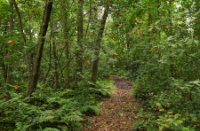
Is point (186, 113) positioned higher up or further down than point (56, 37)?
further down

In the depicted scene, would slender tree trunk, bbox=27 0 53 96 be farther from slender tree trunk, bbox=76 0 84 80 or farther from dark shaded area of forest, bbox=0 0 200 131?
slender tree trunk, bbox=76 0 84 80

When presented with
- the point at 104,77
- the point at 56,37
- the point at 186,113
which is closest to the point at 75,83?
the point at 56,37

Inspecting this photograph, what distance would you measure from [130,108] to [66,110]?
3527mm

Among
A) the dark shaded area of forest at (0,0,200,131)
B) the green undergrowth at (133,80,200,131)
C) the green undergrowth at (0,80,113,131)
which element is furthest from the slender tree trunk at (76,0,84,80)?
the green undergrowth at (133,80,200,131)

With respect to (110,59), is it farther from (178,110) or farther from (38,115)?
(38,115)

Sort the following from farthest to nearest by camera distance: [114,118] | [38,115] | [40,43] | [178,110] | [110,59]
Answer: [110,59]
[114,118]
[40,43]
[38,115]
[178,110]

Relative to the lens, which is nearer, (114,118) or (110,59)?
(114,118)

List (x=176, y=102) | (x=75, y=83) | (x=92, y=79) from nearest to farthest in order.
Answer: (x=176, y=102) → (x=75, y=83) → (x=92, y=79)

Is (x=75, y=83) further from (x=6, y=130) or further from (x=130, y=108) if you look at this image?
(x=6, y=130)

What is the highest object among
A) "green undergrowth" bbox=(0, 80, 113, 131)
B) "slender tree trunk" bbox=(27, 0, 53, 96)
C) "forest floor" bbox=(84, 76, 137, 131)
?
"slender tree trunk" bbox=(27, 0, 53, 96)

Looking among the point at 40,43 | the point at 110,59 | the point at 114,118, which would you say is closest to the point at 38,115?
the point at 40,43

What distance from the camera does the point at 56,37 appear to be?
9984 millimetres

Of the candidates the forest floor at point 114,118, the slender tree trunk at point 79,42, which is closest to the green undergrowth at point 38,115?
the forest floor at point 114,118

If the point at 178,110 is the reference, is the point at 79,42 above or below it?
above
